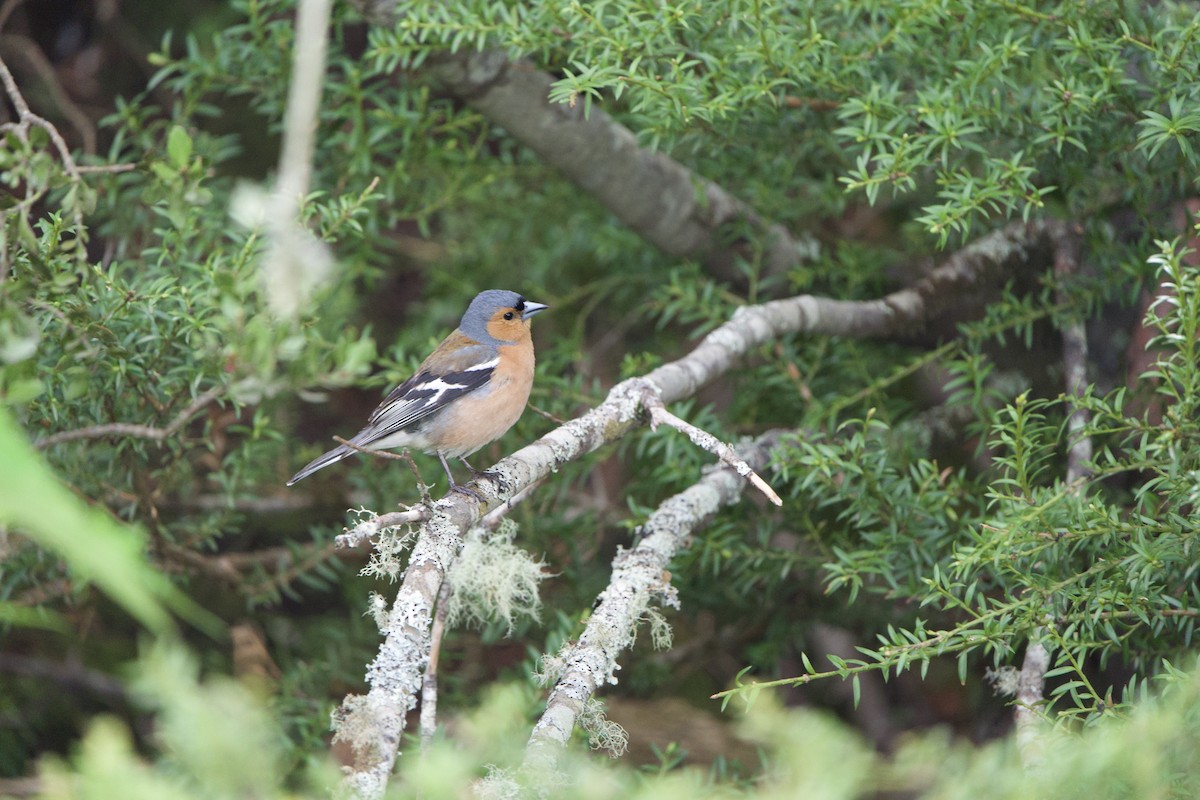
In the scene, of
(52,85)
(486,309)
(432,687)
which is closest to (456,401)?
(486,309)

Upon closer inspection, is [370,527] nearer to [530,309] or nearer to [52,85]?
[530,309]

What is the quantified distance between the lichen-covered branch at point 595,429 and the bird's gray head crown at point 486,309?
0.91 meters

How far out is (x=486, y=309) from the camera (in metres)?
4.14

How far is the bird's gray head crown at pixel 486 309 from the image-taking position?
13.5ft

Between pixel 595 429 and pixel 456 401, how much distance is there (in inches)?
38.7

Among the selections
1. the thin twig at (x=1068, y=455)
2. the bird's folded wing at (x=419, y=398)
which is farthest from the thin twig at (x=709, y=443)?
the bird's folded wing at (x=419, y=398)

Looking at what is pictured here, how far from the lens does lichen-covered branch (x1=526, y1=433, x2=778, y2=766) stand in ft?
7.26

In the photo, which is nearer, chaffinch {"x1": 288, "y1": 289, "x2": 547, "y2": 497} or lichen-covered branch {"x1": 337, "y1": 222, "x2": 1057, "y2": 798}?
lichen-covered branch {"x1": 337, "y1": 222, "x2": 1057, "y2": 798}

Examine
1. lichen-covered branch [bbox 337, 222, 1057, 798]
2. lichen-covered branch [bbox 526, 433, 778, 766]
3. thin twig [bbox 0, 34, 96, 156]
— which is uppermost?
thin twig [bbox 0, 34, 96, 156]

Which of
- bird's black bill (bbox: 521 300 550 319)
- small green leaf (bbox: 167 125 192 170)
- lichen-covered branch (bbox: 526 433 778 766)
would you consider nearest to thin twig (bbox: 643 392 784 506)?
lichen-covered branch (bbox: 526 433 778 766)

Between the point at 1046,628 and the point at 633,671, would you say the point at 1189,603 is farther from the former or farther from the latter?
the point at 633,671

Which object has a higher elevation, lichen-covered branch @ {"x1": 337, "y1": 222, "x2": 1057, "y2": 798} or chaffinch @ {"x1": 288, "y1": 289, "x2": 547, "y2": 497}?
lichen-covered branch @ {"x1": 337, "y1": 222, "x2": 1057, "y2": 798}

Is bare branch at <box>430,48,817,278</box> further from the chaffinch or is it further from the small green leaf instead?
the small green leaf

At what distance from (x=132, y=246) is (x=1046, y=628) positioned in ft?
11.8
